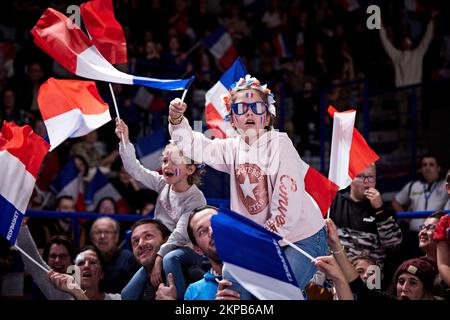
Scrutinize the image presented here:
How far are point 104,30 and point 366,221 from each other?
2.39 metres

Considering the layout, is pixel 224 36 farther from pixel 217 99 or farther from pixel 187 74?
pixel 217 99

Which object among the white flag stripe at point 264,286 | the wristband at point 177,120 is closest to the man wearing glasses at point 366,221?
the wristband at point 177,120

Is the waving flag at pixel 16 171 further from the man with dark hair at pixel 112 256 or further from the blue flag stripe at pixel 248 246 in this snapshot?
the blue flag stripe at pixel 248 246

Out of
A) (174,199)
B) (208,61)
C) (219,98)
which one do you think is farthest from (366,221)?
(208,61)

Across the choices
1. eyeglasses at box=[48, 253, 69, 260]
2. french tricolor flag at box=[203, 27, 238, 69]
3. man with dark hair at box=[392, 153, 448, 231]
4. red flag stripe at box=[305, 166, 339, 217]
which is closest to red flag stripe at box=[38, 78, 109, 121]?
eyeglasses at box=[48, 253, 69, 260]

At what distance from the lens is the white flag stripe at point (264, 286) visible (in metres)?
4.47

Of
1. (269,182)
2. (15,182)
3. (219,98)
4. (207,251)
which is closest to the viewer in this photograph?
(207,251)

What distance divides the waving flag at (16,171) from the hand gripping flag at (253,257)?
1962mm

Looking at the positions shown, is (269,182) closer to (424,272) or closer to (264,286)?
(264,286)

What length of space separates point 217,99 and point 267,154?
2504mm

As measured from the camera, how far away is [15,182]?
6.27m

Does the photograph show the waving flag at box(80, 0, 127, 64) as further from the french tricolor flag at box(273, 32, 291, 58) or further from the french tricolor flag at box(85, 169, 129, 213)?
the french tricolor flag at box(273, 32, 291, 58)
